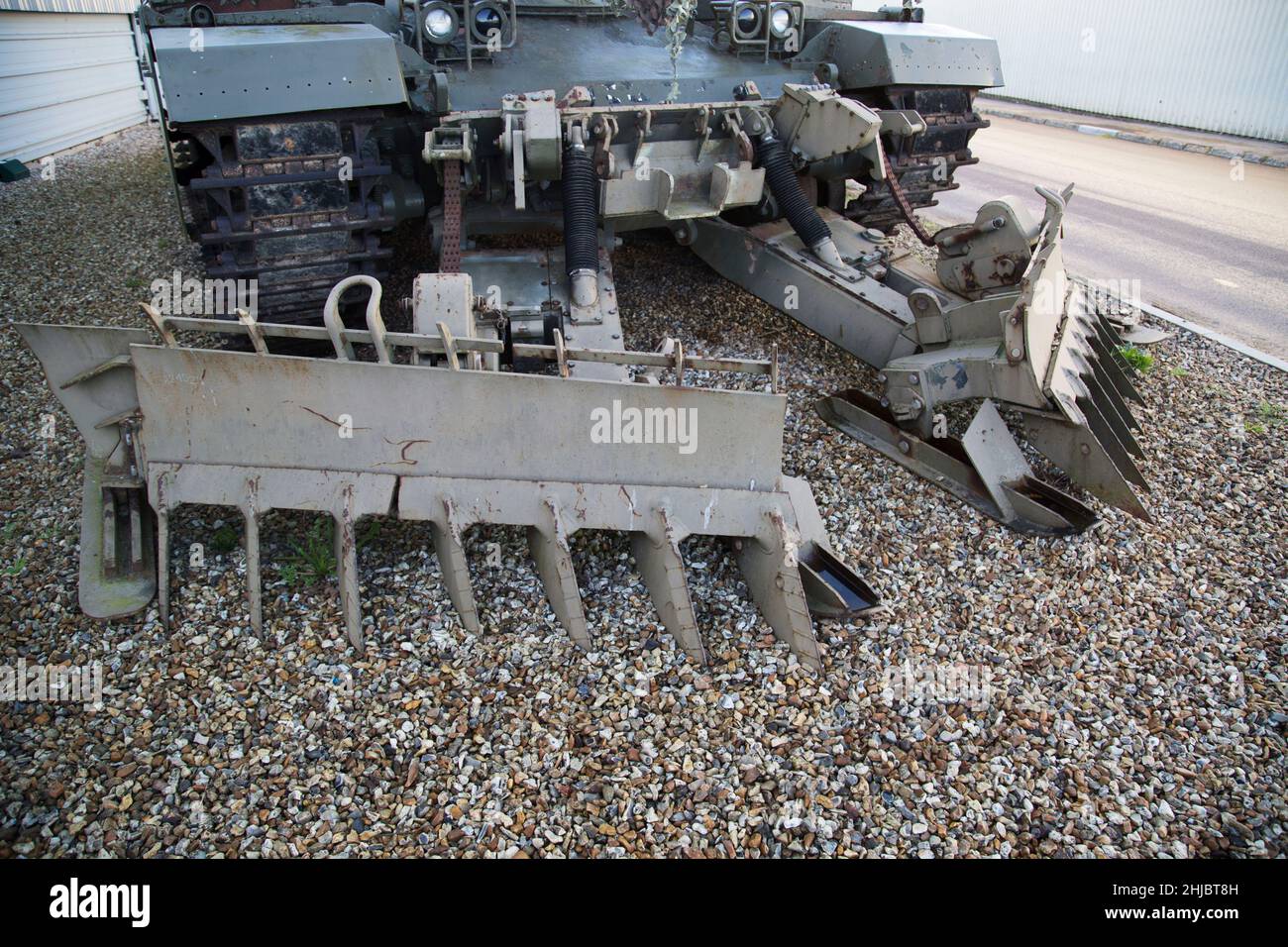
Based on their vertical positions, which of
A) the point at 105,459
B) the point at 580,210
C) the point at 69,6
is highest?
the point at 69,6

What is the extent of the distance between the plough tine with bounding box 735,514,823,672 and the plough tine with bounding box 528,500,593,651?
0.76 meters

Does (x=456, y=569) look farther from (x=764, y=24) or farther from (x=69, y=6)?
(x=69, y=6)

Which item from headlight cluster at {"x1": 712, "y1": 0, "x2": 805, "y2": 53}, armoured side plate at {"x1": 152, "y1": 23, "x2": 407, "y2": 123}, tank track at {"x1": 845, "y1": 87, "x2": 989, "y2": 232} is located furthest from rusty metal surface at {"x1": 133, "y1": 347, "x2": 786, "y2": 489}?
headlight cluster at {"x1": 712, "y1": 0, "x2": 805, "y2": 53}

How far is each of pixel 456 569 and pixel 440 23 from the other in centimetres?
404

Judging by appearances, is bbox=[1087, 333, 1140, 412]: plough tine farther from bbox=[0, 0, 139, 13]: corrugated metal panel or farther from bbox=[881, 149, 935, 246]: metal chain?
bbox=[0, 0, 139, 13]: corrugated metal panel

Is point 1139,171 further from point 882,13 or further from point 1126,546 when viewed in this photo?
point 1126,546

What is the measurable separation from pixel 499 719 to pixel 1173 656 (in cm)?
280

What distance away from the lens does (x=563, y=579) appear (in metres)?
3.56

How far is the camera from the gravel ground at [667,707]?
2959 mm

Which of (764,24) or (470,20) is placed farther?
(764,24)

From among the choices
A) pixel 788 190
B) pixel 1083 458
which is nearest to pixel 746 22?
pixel 788 190

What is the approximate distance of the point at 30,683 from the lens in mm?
3355

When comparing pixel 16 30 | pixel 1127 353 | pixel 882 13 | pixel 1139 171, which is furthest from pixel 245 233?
pixel 1139 171

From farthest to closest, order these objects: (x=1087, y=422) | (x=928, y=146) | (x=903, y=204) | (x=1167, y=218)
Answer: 1. (x=1167, y=218)
2. (x=928, y=146)
3. (x=903, y=204)
4. (x=1087, y=422)
